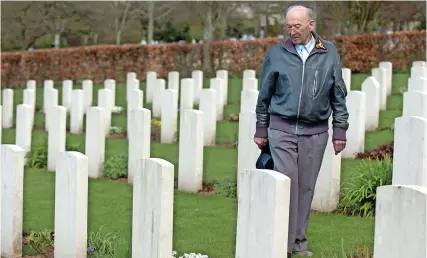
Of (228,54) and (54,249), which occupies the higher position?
(228,54)

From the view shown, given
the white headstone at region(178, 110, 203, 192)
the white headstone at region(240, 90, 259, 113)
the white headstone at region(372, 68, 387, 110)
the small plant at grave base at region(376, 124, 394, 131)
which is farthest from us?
the white headstone at region(372, 68, 387, 110)

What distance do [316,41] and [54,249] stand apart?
2540mm

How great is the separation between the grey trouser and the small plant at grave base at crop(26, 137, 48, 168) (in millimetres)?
6485

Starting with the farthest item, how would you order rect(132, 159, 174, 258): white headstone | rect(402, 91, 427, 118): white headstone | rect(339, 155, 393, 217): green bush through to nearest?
rect(402, 91, 427, 118): white headstone < rect(339, 155, 393, 217): green bush < rect(132, 159, 174, 258): white headstone

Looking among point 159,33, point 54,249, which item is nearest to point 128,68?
point 54,249

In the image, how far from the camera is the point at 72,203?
21.8 ft

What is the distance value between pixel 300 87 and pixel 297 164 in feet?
1.82

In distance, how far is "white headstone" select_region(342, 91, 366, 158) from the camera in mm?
11352

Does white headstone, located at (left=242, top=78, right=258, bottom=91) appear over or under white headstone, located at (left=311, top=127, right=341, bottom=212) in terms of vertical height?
over

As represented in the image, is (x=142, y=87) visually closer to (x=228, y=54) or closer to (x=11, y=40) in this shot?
(x=228, y=54)

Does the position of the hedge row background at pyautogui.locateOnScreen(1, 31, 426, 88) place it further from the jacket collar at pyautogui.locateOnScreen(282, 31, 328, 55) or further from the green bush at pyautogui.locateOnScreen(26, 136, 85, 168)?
the jacket collar at pyautogui.locateOnScreen(282, 31, 328, 55)

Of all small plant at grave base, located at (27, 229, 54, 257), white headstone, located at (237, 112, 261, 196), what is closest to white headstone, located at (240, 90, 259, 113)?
white headstone, located at (237, 112, 261, 196)

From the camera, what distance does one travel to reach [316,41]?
6367 mm

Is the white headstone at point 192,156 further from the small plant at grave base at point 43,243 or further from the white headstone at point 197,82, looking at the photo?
the white headstone at point 197,82
